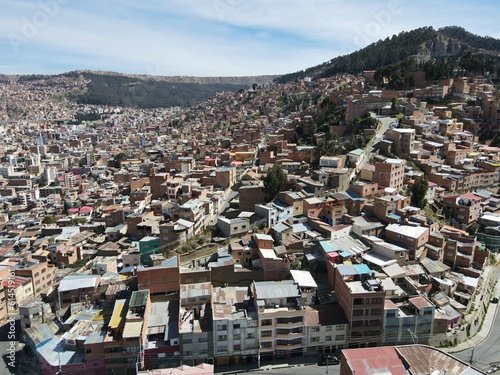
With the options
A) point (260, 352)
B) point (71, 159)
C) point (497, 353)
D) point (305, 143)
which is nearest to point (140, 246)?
point (260, 352)

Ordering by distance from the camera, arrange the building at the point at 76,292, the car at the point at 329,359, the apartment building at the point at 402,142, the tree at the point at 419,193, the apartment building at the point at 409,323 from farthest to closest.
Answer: the apartment building at the point at 402,142 < the tree at the point at 419,193 < the building at the point at 76,292 < the apartment building at the point at 409,323 < the car at the point at 329,359

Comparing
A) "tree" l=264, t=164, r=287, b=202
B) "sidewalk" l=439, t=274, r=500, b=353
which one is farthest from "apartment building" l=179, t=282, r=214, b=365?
"tree" l=264, t=164, r=287, b=202

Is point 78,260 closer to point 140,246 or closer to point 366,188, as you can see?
point 140,246

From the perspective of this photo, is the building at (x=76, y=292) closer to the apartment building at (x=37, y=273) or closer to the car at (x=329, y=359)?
the apartment building at (x=37, y=273)

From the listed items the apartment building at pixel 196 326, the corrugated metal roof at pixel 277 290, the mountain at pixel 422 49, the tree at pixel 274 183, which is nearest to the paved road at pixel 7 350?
the apartment building at pixel 196 326

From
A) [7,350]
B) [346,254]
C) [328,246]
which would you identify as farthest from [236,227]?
[7,350]

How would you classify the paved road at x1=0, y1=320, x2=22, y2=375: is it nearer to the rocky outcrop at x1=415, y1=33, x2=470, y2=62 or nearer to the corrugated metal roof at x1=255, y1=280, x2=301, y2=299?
the corrugated metal roof at x1=255, y1=280, x2=301, y2=299

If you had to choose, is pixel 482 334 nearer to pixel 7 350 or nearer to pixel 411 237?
pixel 411 237
